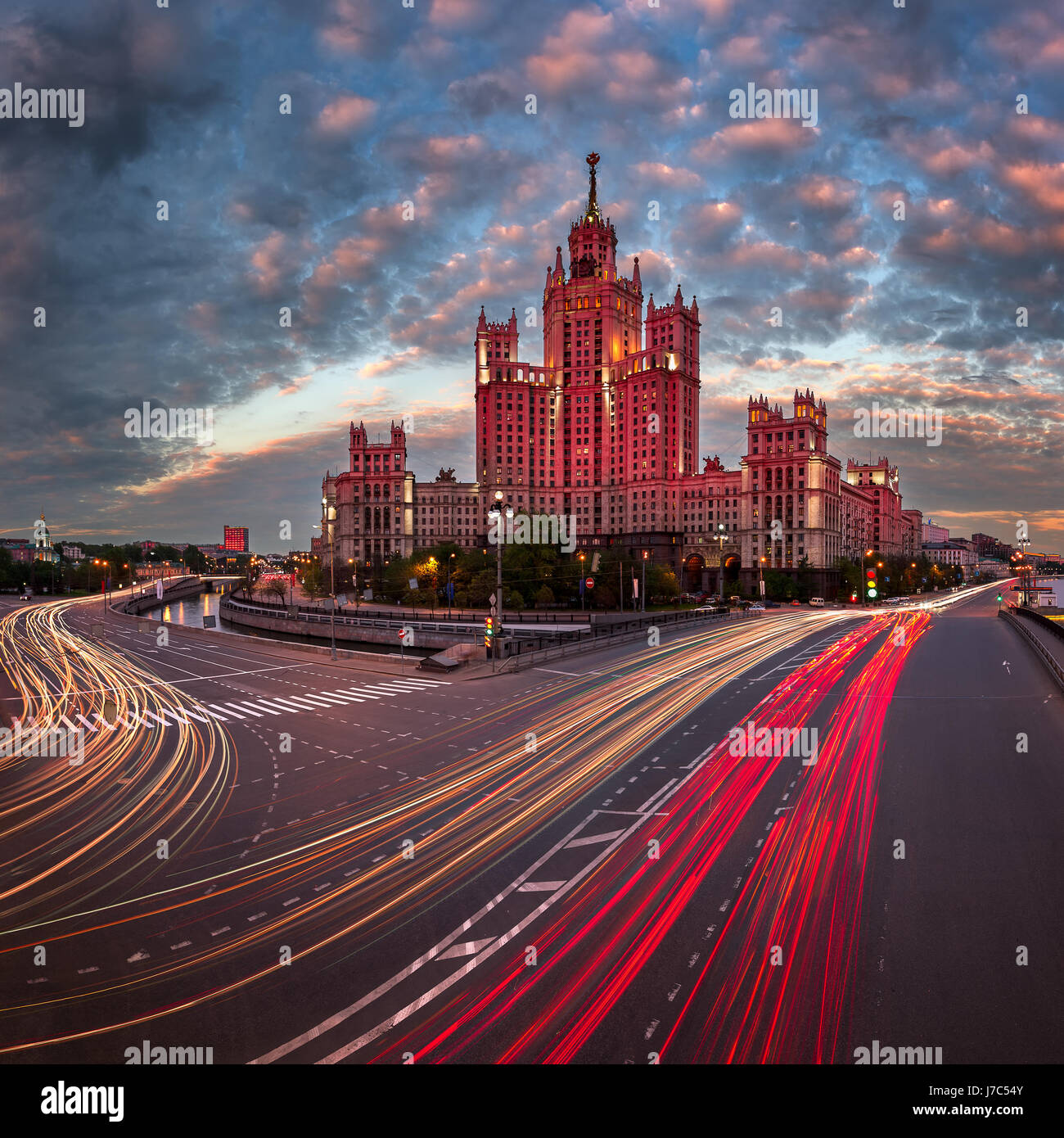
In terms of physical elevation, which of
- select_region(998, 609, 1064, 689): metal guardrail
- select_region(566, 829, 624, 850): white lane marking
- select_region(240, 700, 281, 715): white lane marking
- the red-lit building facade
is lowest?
select_region(240, 700, 281, 715): white lane marking

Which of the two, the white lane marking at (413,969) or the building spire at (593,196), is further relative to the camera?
the building spire at (593,196)

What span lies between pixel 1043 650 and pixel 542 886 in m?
35.7

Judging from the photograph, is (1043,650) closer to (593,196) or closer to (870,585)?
(870,585)

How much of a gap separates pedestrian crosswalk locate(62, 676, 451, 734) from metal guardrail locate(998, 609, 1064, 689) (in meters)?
28.0

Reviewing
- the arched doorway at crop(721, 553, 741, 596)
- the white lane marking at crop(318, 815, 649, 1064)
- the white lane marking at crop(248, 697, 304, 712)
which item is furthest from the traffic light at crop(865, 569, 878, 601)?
the arched doorway at crop(721, 553, 741, 596)

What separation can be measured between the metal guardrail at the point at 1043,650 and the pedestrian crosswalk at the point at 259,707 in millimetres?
27966

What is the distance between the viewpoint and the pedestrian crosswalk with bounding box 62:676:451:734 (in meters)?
25.7

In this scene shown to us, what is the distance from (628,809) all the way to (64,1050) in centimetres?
1074

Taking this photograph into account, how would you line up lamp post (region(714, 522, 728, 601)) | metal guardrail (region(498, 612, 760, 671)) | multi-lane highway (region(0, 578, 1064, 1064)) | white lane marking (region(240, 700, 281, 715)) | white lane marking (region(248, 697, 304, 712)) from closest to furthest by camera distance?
multi-lane highway (region(0, 578, 1064, 1064)) → white lane marking (region(240, 700, 281, 715)) → white lane marking (region(248, 697, 304, 712)) → metal guardrail (region(498, 612, 760, 671)) → lamp post (region(714, 522, 728, 601))

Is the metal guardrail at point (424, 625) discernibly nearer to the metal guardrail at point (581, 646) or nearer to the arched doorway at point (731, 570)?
the metal guardrail at point (581, 646)

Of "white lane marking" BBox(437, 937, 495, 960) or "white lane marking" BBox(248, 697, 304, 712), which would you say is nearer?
"white lane marking" BBox(437, 937, 495, 960)

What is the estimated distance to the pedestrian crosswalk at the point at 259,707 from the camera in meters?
25.7

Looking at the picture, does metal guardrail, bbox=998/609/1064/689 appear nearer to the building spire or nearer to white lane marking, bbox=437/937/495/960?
white lane marking, bbox=437/937/495/960

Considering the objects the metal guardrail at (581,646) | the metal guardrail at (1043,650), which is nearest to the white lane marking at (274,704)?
the metal guardrail at (581,646)
